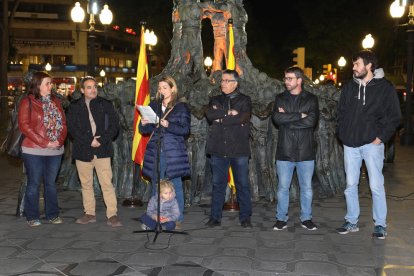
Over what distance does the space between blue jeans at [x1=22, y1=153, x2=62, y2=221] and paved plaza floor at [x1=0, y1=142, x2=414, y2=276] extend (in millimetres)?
208

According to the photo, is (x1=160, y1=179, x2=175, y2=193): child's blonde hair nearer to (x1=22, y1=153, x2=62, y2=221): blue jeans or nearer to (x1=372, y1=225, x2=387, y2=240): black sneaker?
(x1=22, y1=153, x2=62, y2=221): blue jeans

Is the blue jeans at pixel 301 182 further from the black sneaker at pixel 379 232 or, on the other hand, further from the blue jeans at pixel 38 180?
the blue jeans at pixel 38 180

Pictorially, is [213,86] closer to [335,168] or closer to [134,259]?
[335,168]

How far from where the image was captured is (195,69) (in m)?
10.0

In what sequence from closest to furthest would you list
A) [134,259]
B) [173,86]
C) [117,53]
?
[134,259] < [173,86] < [117,53]

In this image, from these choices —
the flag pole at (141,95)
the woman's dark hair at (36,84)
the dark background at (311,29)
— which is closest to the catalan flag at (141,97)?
the flag pole at (141,95)

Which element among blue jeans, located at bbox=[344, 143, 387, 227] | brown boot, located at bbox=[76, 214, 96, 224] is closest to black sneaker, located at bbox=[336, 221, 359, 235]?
blue jeans, located at bbox=[344, 143, 387, 227]

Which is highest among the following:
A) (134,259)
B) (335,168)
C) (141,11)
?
(141,11)

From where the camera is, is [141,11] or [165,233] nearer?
[165,233]

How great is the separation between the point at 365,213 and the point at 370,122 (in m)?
1.92

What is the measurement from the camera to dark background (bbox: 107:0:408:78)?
1232 inches

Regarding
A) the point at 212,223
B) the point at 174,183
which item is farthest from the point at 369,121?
the point at 174,183

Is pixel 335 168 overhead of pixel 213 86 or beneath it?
beneath

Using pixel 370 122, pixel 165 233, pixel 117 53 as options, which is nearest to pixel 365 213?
pixel 370 122
